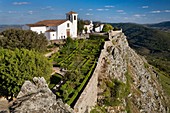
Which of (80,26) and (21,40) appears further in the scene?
(80,26)

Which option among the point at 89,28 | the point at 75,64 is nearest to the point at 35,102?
the point at 75,64

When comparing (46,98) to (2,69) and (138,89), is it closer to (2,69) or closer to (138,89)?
(2,69)

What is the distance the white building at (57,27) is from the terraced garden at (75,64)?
8.65 meters

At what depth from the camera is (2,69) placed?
33906 millimetres

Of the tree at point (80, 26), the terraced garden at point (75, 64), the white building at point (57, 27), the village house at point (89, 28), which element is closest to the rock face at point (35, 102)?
the terraced garden at point (75, 64)

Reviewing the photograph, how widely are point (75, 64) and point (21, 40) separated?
13155 mm

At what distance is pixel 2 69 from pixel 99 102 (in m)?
17.2

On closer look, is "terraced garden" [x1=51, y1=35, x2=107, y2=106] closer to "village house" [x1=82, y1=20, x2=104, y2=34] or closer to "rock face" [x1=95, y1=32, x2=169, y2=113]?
"rock face" [x1=95, y1=32, x2=169, y2=113]

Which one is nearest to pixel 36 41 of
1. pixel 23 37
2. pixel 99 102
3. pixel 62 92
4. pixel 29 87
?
pixel 23 37

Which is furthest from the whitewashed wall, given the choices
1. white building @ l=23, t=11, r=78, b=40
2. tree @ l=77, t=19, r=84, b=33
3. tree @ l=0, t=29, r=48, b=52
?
tree @ l=0, t=29, r=48, b=52

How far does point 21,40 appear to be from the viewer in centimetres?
5519

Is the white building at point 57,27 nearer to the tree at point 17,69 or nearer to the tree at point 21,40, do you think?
the tree at point 21,40

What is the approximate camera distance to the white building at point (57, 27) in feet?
260

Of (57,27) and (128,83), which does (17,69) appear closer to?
(128,83)
